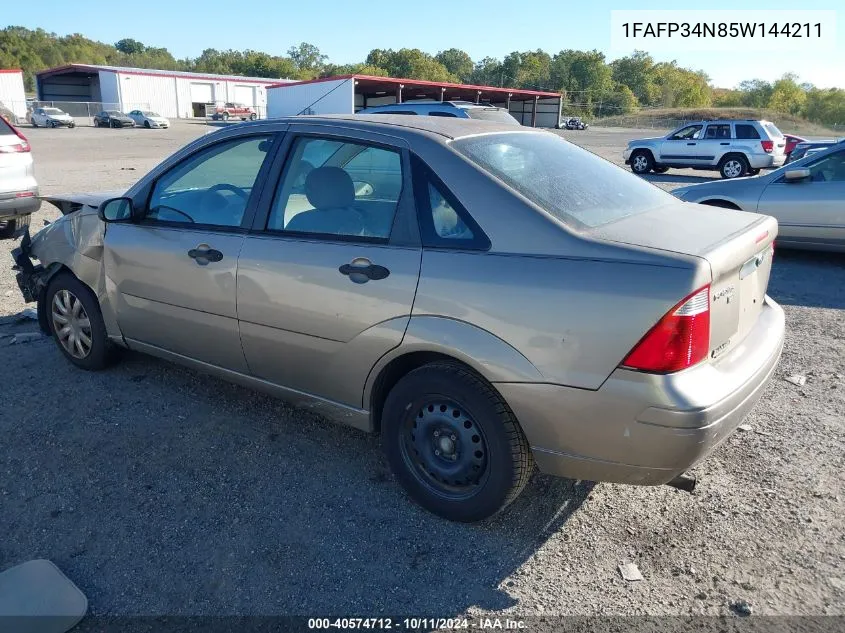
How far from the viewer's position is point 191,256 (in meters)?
3.63

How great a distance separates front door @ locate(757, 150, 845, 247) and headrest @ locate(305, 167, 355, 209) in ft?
21.6

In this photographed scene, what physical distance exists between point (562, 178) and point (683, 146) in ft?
63.7

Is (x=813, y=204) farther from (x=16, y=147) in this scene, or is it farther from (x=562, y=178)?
(x=16, y=147)

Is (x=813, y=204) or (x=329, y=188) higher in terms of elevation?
(x=329, y=188)

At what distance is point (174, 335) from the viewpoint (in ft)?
12.7

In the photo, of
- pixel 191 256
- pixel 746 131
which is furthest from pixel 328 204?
pixel 746 131

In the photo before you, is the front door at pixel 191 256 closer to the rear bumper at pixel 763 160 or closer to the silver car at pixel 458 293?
the silver car at pixel 458 293

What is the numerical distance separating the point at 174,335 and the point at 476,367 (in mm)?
2049

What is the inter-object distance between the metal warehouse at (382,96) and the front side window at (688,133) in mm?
26422

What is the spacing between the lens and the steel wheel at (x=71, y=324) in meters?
4.47

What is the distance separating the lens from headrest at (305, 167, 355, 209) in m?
3.32

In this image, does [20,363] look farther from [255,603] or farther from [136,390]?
[255,603]

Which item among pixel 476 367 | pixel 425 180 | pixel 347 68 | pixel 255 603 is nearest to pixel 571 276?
pixel 476 367

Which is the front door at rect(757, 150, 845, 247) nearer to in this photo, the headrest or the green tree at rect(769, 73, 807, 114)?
the headrest
